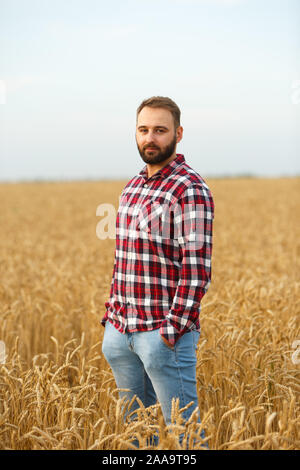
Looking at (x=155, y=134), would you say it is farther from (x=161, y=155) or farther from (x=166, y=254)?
(x=166, y=254)

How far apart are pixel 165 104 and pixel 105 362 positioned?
8.03ft

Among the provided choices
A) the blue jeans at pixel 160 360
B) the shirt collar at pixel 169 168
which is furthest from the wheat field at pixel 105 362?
the shirt collar at pixel 169 168

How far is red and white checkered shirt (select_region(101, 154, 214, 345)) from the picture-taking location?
2.25 m

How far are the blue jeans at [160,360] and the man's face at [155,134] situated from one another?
0.93m

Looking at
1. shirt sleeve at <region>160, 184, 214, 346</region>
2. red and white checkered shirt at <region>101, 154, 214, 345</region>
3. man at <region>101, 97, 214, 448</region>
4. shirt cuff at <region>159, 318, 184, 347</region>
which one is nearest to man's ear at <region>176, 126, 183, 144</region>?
man at <region>101, 97, 214, 448</region>

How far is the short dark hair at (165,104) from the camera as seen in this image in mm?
2363

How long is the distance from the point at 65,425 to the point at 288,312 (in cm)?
301

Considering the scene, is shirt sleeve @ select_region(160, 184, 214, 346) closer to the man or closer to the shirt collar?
the man

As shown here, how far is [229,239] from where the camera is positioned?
1098 cm

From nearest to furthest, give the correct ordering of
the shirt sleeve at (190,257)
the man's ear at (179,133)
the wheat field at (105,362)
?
the shirt sleeve at (190,257) → the wheat field at (105,362) → the man's ear at (179,133)

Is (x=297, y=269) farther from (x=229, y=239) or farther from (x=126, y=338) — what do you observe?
(x=126, y=338)

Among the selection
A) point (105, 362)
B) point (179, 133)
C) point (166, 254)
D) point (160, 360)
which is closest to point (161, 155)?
point (179, 133)

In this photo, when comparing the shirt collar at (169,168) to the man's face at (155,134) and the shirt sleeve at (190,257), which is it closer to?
the man's face at (155,134)

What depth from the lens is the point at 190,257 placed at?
7.41 feet
